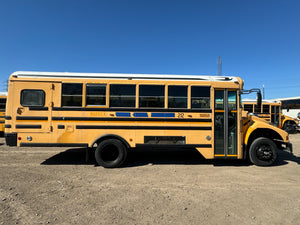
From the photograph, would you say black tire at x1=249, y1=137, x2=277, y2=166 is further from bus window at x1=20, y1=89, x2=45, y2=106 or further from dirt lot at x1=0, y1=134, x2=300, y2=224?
bus window at x1=20, y1=89, x2=45, y2=106

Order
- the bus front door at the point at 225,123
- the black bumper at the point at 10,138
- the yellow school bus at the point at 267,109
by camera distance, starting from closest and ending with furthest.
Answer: the black bumper at the point at 10,138, the bus front door at the point at 225,123, the yellow school bus at the point at 267,109

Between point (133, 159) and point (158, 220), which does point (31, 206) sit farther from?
point (133, 159)

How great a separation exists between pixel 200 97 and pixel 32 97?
16.2 ft

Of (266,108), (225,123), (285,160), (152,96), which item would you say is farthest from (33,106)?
(266,108)

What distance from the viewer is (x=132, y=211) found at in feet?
Result: 8.22

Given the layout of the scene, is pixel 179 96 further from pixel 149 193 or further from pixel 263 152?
pixel 263 152

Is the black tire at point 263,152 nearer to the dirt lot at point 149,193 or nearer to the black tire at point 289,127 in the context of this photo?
the dirt lot at point 149,193

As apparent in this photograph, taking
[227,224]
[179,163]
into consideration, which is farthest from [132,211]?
[179,163]

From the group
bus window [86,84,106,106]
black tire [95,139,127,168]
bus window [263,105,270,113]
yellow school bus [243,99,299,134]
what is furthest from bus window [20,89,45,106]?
bus window [263,105,270,113]

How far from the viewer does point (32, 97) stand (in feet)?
14.5

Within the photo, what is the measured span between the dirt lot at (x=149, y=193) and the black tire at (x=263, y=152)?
0.71 ft

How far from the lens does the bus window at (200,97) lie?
15.1ft

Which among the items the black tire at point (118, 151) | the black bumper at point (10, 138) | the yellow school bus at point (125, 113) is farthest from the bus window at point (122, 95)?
the black bumper at point (10, 138)

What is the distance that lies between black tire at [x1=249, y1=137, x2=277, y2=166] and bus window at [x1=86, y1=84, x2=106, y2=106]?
15.9 ft
